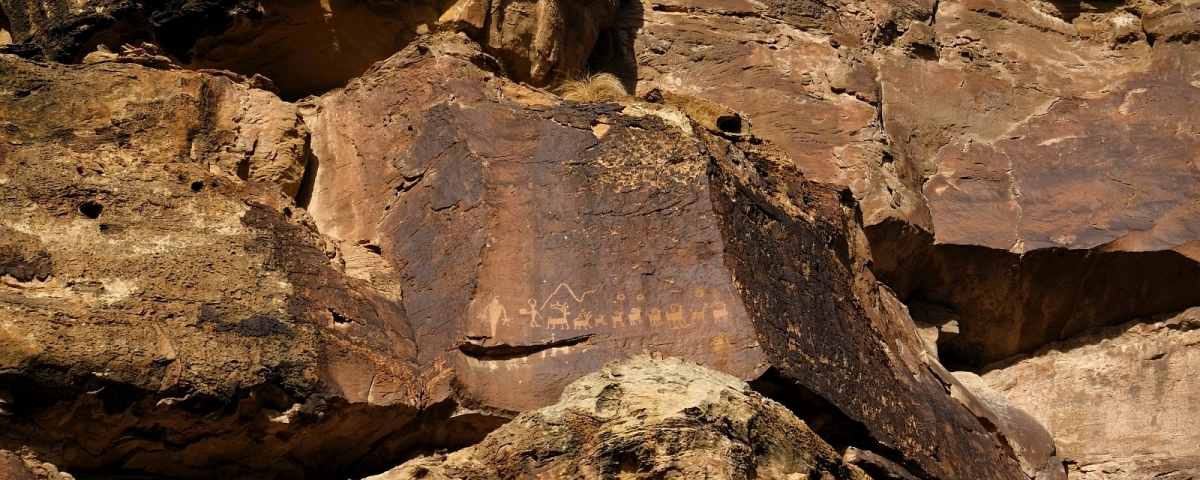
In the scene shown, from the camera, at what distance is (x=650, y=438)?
18.2ft

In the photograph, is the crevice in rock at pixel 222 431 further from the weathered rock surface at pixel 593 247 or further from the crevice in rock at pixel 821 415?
the crevice in rock at pixel 821 415

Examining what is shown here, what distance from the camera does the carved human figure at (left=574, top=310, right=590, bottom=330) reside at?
6746mm

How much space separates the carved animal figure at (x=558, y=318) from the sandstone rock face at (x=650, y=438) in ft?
2.11

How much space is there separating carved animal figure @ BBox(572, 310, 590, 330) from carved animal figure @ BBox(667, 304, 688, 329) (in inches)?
12.1

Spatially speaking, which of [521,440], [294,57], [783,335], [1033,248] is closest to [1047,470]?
[1033,248]

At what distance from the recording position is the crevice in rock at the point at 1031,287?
30.6 ft

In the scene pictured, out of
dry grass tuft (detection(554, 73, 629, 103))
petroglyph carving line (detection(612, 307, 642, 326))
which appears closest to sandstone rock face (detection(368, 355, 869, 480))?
petroglyph carving line (detection(612, 307, 642, 326))

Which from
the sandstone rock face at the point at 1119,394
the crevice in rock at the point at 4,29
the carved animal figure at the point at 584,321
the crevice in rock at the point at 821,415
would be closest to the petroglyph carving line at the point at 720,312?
the crevice in rock at the point at 821,415

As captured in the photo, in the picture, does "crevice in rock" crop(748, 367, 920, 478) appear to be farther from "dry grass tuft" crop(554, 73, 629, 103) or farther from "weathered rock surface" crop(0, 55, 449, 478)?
"dry grass tuft" crop(554, 73, 629, 103)

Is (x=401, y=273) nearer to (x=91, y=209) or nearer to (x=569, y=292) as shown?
(x=569, y=292)

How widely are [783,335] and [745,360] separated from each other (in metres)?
0.31

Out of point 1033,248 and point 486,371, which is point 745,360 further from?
point 1033,248

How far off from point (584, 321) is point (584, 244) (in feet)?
1.28

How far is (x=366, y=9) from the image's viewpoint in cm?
833
